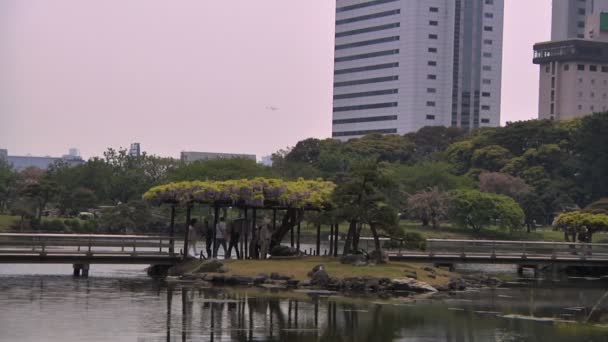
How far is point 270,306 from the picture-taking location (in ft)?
116

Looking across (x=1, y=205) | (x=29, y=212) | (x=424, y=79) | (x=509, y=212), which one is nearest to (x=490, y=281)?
(x=509, y=212)

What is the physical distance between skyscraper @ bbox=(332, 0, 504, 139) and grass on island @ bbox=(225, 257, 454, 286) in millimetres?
140217

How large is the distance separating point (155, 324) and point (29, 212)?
69.6m

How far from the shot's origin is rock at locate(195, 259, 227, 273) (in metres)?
44.4

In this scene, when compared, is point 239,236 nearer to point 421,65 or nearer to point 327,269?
point 327,269

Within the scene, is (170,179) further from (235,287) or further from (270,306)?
(270,306)

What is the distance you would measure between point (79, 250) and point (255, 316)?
52.6 ft

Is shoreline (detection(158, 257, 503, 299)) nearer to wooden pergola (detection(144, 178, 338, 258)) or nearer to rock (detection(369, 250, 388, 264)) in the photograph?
rock (detection(369, 250, 388, 264))

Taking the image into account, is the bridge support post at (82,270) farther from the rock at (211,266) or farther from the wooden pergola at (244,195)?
the rock at (211,266)

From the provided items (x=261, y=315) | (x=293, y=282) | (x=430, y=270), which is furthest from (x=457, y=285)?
(x=261, y=315)

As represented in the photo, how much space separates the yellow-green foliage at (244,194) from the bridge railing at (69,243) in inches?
74.0

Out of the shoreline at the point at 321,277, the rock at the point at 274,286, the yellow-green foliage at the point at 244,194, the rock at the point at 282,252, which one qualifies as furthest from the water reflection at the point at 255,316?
the rock at the point at 282,252

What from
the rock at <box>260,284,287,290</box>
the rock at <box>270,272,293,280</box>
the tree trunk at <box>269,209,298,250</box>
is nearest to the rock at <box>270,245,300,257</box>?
the tree trunk at <box>269,209,298,250</box>

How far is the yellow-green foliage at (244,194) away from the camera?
4688 cm
